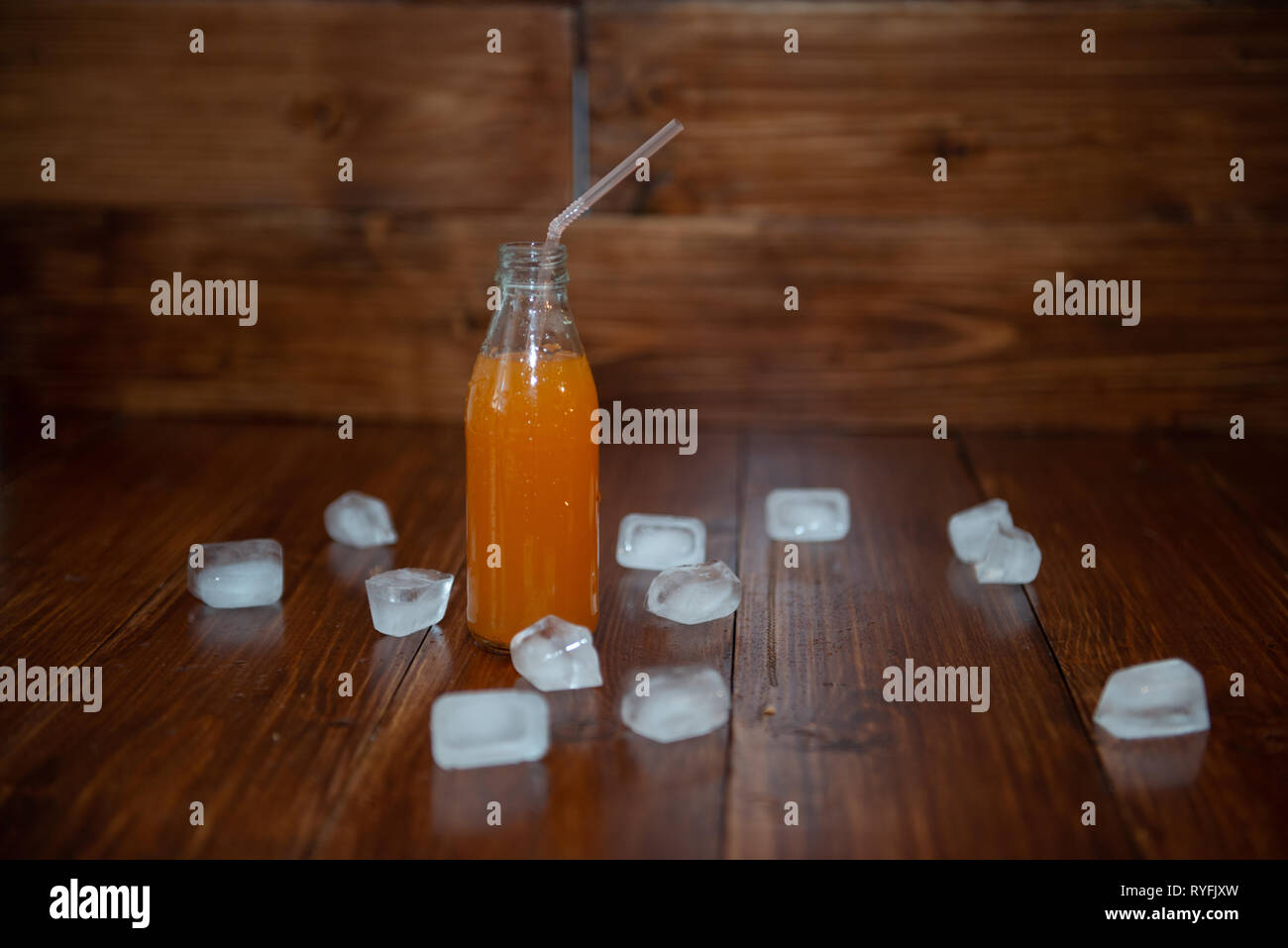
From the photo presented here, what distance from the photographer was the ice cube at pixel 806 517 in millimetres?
1340

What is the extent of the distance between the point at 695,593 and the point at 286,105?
96 centimetres

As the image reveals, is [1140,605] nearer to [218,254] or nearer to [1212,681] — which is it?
[1212,681]

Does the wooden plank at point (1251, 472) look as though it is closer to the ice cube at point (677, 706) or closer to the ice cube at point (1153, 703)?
the ice cube at point (1153, 703)

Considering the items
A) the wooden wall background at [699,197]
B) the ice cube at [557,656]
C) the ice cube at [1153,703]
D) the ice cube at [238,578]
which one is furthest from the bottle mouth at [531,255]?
the wooden wall background at [699,197]

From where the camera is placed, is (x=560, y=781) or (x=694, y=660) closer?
(x=560, y=781)

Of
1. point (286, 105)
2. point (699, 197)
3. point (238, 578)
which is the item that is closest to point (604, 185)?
point (238, 578)

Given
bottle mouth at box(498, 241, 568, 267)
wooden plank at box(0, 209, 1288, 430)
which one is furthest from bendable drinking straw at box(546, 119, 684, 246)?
wooden plank at box(0, 209, 1288, 430)

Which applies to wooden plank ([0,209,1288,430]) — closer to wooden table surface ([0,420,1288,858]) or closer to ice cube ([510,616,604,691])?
wooden table surface ([0,420,1288,858])

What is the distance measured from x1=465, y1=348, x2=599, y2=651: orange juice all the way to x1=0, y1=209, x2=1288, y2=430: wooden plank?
74cm

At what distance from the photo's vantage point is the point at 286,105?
171 cm


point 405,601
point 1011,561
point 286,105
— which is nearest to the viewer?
point 405,601

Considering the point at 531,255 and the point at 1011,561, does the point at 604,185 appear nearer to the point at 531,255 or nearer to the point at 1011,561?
the point at 531,255

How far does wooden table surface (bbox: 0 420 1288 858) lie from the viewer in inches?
31.9
